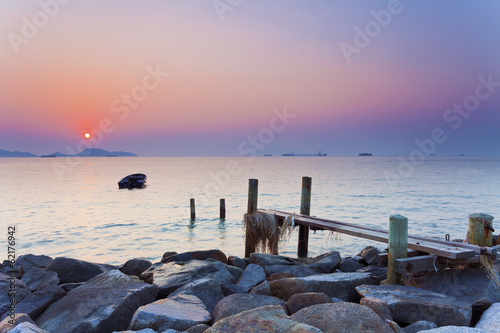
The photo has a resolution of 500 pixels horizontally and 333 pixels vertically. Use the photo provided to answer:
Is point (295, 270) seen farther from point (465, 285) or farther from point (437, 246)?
point (465, 285)

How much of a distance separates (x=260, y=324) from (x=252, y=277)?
14.0ft

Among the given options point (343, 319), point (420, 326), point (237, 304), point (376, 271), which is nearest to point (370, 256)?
point (376, 271)

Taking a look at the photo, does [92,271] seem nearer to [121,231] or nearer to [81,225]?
[121,231]

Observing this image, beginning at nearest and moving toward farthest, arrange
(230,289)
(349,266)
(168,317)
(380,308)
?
(168,317) → (380,308) → (230,289) → (349,266)

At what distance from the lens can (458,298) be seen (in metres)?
6.68

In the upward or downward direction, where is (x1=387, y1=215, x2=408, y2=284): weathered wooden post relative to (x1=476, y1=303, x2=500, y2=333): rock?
upward

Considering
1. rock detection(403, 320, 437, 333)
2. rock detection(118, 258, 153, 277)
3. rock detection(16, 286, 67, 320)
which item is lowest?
rock detection(118, 258, 153, 277)

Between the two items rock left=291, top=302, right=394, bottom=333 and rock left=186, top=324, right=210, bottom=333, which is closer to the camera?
rock left=291, top=302, right=394, bottom=333

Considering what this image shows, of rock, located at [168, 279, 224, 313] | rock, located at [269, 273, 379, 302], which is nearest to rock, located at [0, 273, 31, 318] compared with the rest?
rock, located at [168, 279, 224, 313]

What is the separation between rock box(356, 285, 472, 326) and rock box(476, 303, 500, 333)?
0.67ft

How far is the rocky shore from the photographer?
189 inches

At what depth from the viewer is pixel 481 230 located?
7988mm

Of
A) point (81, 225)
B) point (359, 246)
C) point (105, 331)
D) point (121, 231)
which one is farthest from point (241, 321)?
point (81, 225)

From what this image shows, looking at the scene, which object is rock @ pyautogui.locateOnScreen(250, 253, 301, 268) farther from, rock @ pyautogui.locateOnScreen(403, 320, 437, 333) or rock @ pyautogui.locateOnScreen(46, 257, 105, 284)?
rock @ pyautogui.locateOnScreen(403, 320, 437, 333)
